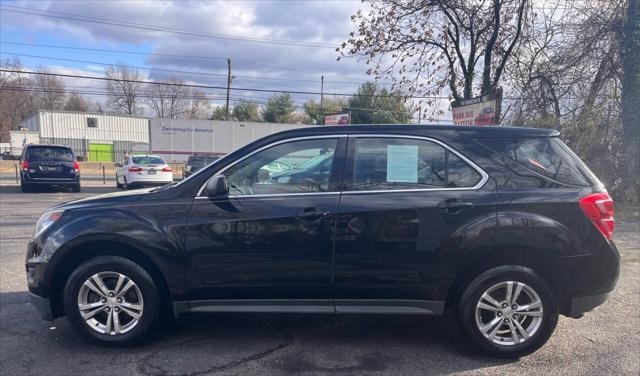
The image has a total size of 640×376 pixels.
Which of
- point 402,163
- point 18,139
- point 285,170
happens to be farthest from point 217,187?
point 18,139

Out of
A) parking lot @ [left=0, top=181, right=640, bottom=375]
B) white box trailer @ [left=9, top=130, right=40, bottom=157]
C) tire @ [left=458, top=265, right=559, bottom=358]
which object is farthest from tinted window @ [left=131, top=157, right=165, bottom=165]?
white box trailer @ [left=9, top=130, right=40, bottom=157]

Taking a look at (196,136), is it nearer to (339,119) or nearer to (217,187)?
(339,119)

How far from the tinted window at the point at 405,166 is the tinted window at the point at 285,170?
25cm

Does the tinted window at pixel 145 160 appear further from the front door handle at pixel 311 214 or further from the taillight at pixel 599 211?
the taillight at pixel 599 211

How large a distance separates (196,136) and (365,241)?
1164 inches

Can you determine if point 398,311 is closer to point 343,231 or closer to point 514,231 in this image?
point 343,231

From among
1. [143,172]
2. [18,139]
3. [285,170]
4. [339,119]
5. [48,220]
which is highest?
[339,119]

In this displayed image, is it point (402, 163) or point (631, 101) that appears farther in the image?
point (631, 101)

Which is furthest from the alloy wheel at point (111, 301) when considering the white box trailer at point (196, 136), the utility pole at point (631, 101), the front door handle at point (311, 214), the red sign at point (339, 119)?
the white box trailer at point (196, 136)

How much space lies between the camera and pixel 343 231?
365 centimetres

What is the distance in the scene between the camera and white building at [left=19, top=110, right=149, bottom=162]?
170ft

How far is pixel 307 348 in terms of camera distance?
12.7 ft

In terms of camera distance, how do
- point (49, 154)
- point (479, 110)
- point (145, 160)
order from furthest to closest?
point (145, 160) < point (49, 154) < point (479, 110)

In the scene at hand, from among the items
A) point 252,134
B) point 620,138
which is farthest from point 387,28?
point 252,134
